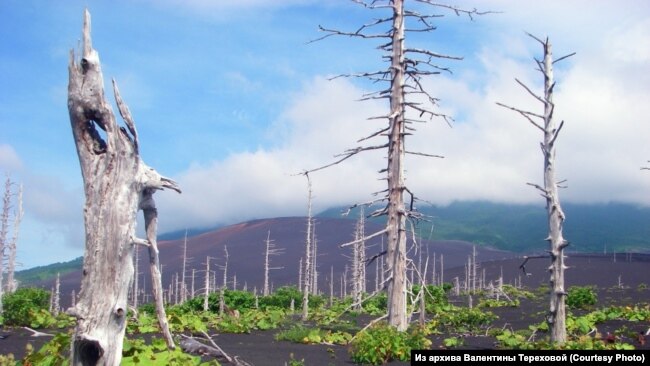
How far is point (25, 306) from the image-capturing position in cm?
1883

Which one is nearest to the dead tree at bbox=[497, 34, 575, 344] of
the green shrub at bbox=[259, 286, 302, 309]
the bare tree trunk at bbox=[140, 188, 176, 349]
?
the bare tree trunk at bbox=[140, 188, 176, 349]

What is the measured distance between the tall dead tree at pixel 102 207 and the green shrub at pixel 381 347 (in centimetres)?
600

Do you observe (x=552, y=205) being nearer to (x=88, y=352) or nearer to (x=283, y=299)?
(x=88, y=352)

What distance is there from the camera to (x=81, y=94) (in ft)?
18.6

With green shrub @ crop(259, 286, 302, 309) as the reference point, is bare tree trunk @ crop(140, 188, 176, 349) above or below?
above

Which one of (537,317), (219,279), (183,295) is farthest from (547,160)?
(219,279)

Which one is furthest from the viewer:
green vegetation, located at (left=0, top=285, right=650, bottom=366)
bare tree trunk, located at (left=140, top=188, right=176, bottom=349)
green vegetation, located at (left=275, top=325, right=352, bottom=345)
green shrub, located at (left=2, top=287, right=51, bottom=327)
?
green shrub, located at (left=2, top=287, right=51, bottom=327)

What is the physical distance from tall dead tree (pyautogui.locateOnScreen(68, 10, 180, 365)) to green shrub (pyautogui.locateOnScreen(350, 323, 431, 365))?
600 cm

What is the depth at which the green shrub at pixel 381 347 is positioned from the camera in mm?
10773

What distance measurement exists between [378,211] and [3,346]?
8521mm

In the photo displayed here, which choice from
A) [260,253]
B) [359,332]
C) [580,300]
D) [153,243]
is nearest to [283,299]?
[580,300]

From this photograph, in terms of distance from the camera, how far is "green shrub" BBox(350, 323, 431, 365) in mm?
10773

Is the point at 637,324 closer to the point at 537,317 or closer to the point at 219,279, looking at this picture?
the point at 537,317

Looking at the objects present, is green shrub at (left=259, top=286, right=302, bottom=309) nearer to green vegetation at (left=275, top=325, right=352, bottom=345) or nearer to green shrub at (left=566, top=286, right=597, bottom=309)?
green shrub at (left=566, top=286, right=597, bottom=309)
